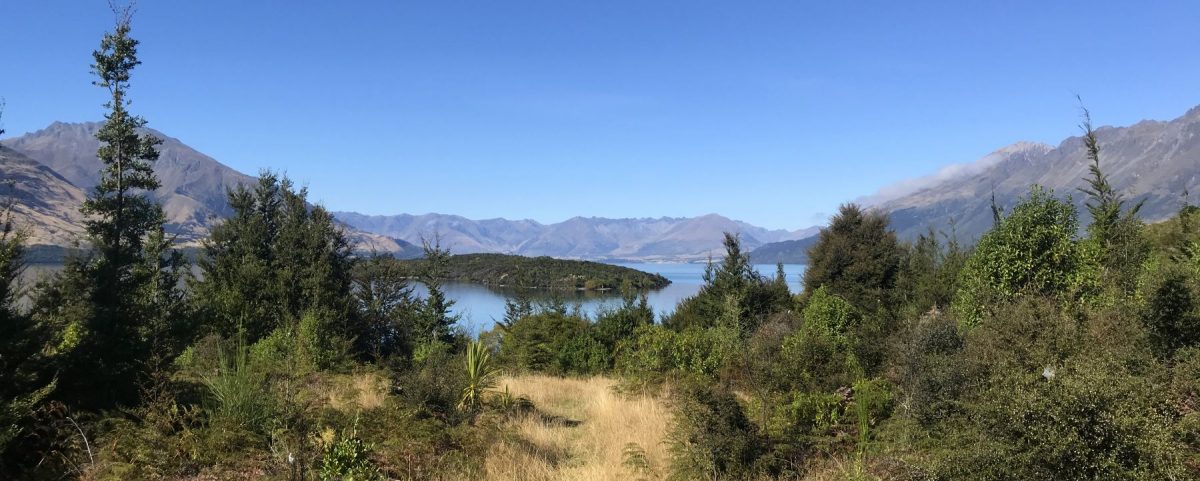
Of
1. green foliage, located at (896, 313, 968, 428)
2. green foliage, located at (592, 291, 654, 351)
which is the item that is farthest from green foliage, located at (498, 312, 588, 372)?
green foliage, located at (896, 313, 968, 428)

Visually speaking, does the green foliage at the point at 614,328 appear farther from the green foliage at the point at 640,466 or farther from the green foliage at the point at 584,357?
the green foliage at the point at 640,466

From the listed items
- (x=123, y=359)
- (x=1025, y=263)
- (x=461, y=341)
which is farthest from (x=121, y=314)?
(x=461, y=341)

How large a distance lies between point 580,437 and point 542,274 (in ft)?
311


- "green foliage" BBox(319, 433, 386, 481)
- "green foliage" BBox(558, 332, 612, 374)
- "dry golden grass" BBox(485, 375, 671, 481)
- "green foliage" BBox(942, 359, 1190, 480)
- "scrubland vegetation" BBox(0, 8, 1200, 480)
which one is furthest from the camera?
"green foliage" BBox(558, 332, 612, 374)

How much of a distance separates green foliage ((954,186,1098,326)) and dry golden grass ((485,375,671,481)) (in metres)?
6.39

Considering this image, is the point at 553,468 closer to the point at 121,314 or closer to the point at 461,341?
the point at 121,314

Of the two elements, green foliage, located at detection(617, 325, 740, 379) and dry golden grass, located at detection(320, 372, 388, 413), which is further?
green foliage, located at detection(617, 325, 740, 379)

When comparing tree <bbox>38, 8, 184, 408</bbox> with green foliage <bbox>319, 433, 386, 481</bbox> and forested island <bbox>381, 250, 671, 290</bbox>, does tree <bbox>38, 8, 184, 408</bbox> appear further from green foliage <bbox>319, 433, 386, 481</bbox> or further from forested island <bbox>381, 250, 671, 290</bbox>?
forested island <bbox>381, 250, 671, 290</bbox>

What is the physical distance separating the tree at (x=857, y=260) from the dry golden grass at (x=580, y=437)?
52.0ft

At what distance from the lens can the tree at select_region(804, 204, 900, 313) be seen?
24500 mm

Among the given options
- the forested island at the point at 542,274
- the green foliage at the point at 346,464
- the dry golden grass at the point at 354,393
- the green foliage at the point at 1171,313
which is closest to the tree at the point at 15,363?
the green foliage at the point at 346,464

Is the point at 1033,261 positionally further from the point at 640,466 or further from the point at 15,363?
the point at 15,363

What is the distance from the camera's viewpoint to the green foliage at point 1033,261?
10539mm

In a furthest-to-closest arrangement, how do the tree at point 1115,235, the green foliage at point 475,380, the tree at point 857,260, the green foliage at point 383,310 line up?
the tree at point 857,260, the green foliage at point 383,310, the tree at point 1115,235, the green foliage at point 475,380
